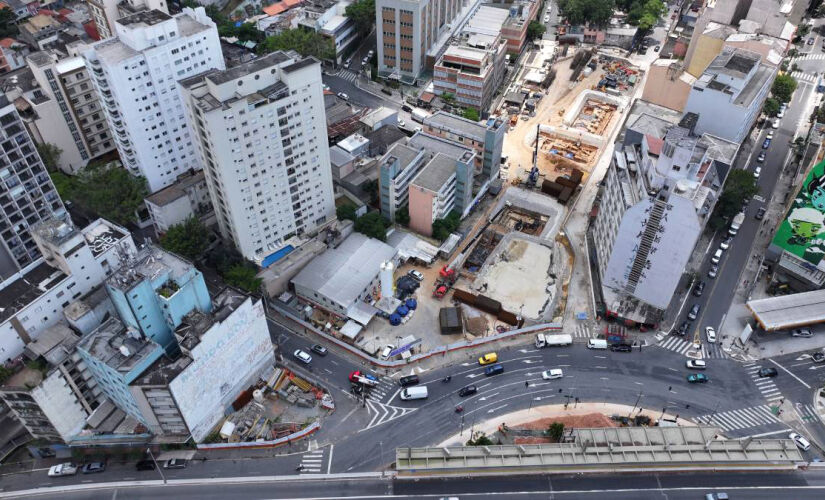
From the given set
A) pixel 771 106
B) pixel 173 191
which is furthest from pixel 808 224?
pixel 173 191

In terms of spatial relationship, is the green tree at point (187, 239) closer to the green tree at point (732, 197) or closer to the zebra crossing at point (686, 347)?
the zebra crossing at point (686, 347)

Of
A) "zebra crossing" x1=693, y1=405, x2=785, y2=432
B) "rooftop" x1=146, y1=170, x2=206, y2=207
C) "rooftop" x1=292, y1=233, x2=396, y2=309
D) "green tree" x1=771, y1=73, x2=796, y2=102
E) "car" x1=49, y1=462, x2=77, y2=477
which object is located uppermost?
"green tree" x1=771, y1=73, x2=796, y2=102

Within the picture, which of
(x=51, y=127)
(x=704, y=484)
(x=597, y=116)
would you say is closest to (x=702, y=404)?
(x=704, y=484)

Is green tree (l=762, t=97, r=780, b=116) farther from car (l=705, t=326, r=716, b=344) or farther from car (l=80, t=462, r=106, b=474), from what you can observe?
car (l=80, t=462, r=106, b=474)

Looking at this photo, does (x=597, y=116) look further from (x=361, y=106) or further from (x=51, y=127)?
(x=51, y=127)

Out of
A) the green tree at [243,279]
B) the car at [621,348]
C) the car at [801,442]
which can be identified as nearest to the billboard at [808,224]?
the car at [801,442]

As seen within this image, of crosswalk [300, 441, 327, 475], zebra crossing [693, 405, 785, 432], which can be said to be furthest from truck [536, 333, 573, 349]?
crosswalk [300, 441, 327, 475]

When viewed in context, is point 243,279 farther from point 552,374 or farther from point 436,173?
point 552,374
